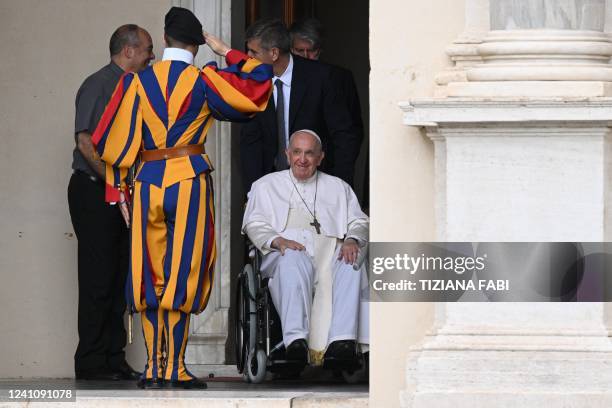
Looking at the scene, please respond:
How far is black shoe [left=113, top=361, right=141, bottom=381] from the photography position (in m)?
9.68

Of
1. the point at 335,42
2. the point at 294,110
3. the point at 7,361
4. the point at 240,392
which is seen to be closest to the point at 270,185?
the point at 294,110

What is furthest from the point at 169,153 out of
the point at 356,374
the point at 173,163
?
the point at 356,374

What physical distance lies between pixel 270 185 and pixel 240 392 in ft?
3.92

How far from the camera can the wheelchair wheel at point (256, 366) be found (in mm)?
9047

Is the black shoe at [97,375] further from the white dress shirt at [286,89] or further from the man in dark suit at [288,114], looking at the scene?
the white dress shirt at [286,89]

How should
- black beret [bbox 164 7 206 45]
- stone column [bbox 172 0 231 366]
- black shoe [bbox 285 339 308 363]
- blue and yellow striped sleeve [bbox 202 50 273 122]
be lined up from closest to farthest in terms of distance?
blue and yellow striped sleeve [bbox 202 50 273 122]
black beret [bbox 164 7 206 45]
black shoe [bbox 285 339 308 363]
stone column [bbox 172 0 231 366]

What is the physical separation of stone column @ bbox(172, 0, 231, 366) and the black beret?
51.4 inches

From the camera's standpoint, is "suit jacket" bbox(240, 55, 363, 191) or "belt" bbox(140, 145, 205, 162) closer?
"belt" bbox(140, 145, 205, 162)

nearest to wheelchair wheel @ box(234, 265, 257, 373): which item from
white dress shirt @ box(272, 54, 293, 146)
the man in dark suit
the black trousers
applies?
the man in dark suit

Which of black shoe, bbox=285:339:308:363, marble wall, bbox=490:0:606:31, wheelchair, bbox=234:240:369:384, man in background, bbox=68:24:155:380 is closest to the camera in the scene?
marble wall, bbox=490:0:606:31

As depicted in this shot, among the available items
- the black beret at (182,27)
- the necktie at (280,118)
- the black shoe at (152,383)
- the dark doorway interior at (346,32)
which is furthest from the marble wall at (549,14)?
the dark doorway interior at (346,32)

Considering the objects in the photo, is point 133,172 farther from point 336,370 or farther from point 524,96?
point 524,96

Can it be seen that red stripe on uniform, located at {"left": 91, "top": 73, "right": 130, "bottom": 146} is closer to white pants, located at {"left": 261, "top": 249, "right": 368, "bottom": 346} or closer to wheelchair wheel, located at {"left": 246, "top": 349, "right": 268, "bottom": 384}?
white pants, located at {"left": 261, "top": 249, "right": 368, "bottom": 346}

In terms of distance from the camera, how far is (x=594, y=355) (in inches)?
300
